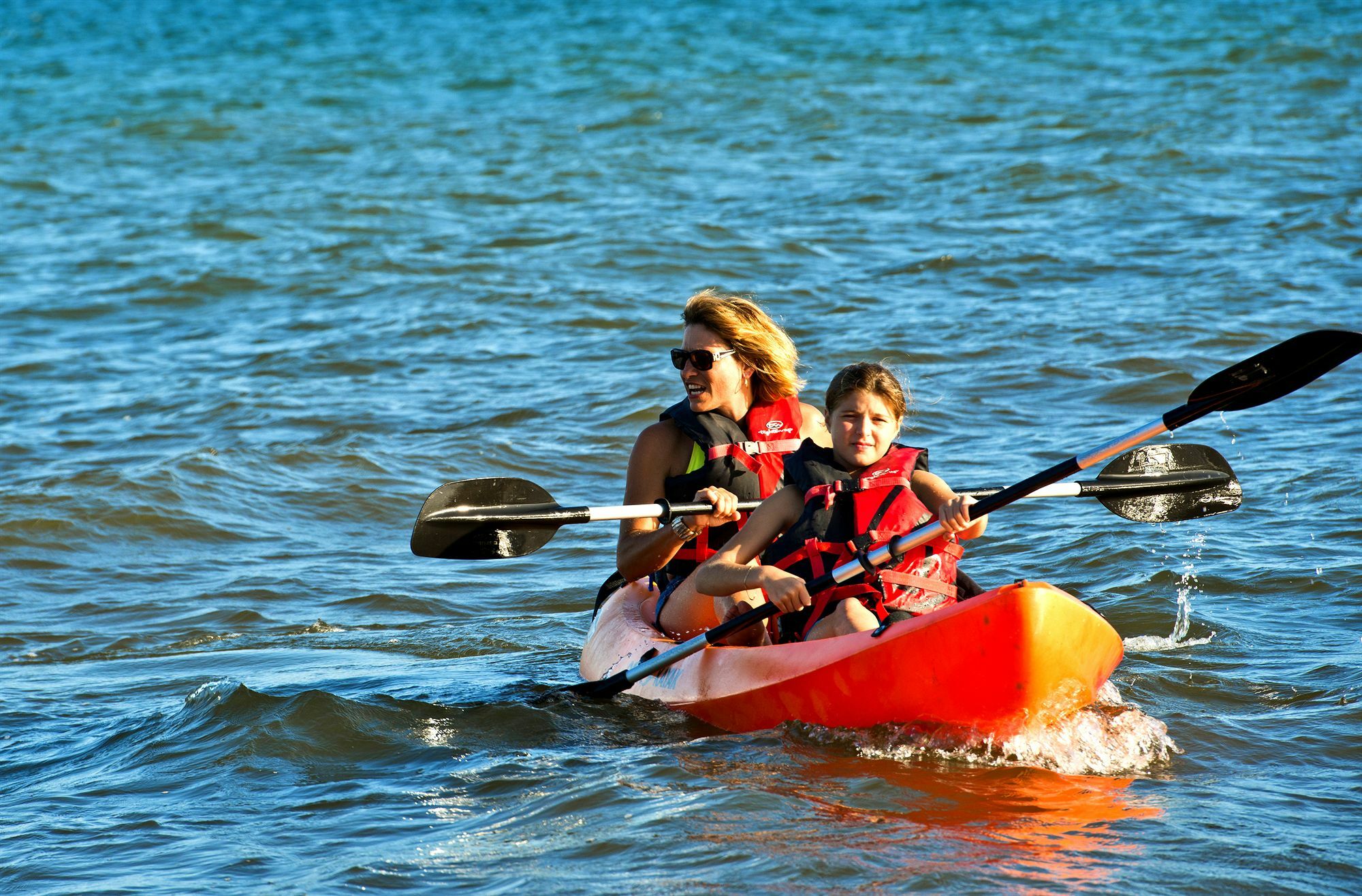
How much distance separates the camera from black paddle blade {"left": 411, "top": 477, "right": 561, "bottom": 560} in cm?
502

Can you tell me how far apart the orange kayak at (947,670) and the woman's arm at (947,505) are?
0.75 ft

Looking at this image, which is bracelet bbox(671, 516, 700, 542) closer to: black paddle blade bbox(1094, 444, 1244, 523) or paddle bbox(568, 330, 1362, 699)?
paddle bbox(568, 330, 1362, 699)

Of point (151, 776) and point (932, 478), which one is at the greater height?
point (932, 478)

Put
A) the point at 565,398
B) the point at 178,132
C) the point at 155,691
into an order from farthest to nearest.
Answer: the point at 178,132, the point at 565,398, the point at 155,691

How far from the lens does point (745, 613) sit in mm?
4324

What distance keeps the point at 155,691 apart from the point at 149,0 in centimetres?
3346

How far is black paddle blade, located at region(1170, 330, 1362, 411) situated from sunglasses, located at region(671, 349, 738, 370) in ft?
4.68

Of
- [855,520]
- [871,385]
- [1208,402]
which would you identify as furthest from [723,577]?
[1208,402]

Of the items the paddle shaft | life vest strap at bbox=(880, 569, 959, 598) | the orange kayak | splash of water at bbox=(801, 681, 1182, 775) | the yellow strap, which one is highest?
the yellow strap

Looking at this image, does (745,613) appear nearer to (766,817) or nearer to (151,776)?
(766,817)

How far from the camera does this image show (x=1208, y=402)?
411 cm

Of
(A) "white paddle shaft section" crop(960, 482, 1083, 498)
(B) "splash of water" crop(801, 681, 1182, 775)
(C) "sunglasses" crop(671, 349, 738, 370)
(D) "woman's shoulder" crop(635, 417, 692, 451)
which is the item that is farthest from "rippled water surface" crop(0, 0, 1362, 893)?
(C) "sunglasses" crop(671, 349, 738, 370)

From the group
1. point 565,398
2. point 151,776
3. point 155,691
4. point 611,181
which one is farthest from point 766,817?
point 611,181

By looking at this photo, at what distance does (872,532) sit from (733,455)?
32.4 inches
